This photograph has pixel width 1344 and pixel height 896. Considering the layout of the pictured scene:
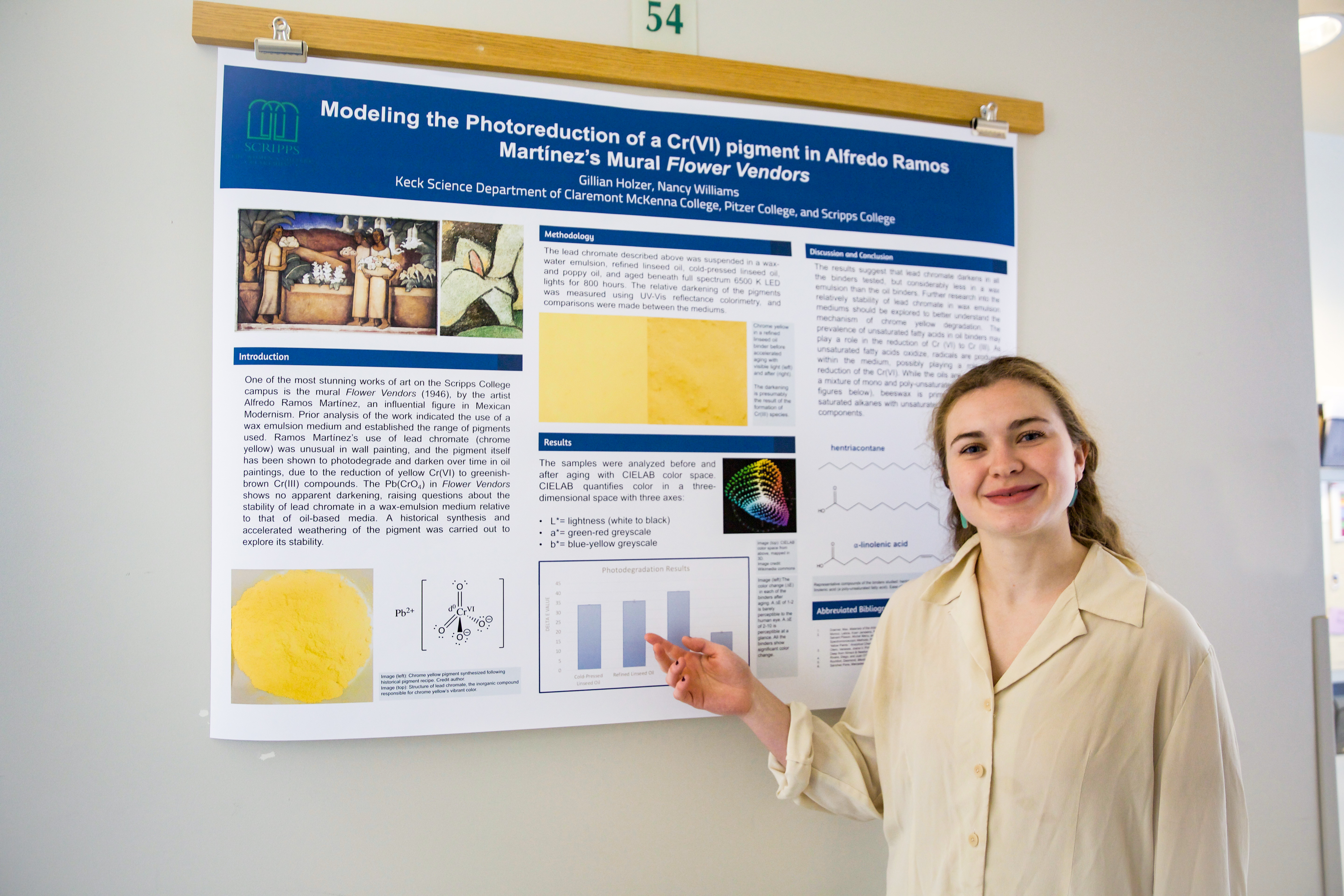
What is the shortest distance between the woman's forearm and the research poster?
0.11 meters

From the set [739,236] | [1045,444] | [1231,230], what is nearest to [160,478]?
[739,236]

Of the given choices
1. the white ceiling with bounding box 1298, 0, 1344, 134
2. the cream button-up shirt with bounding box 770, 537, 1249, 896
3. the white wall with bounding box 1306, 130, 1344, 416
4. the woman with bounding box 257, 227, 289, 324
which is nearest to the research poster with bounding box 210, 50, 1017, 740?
the woman with bounding box 257, 227, 289, 324

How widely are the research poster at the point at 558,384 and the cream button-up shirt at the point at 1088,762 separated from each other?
0.31 metres

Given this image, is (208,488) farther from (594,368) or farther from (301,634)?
(594,368)

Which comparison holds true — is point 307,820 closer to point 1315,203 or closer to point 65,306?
point 65,306

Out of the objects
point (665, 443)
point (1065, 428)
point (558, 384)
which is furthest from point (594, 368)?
point (1065, 428)

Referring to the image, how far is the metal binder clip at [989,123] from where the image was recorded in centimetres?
131

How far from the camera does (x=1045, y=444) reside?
930 millimetres

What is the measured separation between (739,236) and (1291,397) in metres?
1.30

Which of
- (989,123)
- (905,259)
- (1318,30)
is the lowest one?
(905,259)

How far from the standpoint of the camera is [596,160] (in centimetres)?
118

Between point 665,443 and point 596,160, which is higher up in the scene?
point 596,160

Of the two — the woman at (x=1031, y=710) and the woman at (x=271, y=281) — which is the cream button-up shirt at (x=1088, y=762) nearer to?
the woman at (x=1031, y=710)

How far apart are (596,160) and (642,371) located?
0.38 meters
